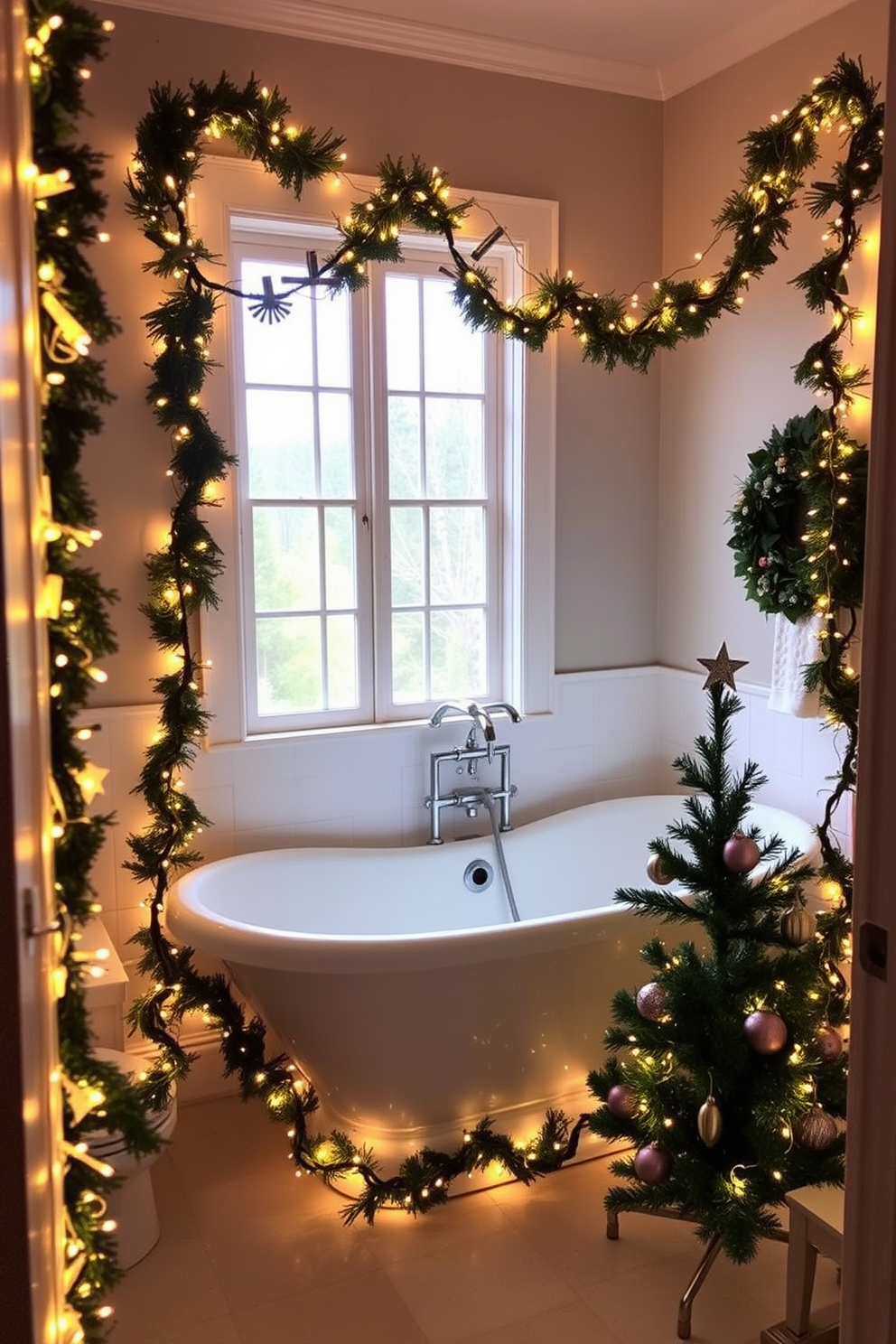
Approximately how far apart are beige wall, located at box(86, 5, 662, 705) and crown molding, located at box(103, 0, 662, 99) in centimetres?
3

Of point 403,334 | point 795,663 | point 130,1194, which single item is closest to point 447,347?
point 403,334

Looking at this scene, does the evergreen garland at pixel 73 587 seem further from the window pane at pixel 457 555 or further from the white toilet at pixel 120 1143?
the window pane at pixel 457 555

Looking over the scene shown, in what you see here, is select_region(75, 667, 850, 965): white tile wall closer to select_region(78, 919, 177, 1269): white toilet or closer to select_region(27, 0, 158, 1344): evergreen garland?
select_region(78, 919, 177, 1269): white toilet

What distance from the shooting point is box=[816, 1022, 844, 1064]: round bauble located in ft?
7.50

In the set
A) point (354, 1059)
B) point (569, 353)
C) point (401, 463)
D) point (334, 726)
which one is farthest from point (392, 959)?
point (569, 353)

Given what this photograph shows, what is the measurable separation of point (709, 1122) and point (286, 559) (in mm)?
1879

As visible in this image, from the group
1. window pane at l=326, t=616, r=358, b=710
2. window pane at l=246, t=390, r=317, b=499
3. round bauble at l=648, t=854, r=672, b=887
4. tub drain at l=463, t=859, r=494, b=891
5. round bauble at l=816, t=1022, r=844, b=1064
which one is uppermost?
window pane at l=246, t=390, r=317, b=499

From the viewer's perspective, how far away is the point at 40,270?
121 cm

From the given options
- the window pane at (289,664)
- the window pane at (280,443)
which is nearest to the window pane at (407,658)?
the window pane at (289,664)

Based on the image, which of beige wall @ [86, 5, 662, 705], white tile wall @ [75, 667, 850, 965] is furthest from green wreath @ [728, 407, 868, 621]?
beige wall @ [86, 5, 662, 705]

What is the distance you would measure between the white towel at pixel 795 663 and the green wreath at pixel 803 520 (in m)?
0.04

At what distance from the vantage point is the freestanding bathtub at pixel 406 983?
8.04 ft

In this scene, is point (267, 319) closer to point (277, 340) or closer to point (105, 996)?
point (277, 340)

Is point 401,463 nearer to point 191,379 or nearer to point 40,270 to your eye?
point 191,379
